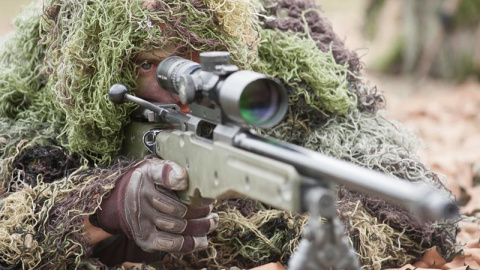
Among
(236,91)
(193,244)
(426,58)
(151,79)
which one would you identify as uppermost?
(236,91)

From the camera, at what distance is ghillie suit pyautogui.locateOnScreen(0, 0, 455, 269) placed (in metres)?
2.43

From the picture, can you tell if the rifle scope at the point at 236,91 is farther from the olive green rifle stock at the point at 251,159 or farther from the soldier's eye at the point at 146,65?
the soldier's eye at the point at 146,65

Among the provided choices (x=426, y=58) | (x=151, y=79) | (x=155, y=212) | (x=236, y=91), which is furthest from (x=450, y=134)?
(x=236, y=91)

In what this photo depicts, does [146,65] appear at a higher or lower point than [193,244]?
higher

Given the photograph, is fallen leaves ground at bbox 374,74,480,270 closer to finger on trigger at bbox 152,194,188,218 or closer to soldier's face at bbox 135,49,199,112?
finger on trigger at bbox 152,194,188,218

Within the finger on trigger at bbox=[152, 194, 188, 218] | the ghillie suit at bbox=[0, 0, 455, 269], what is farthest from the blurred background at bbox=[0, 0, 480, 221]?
the finger on trigger at bbox=[152, 194, 188, 218]

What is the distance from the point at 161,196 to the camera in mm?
2254

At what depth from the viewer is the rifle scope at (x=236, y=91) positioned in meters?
1.89

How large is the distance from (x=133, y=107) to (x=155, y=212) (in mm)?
420

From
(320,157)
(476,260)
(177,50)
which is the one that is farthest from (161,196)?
(476,260)

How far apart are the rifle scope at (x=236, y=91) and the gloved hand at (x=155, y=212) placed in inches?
10.6

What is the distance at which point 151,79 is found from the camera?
251 centimetres

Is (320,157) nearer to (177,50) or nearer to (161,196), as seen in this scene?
(161,196)

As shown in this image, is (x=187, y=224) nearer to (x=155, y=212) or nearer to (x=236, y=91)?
(x=155, y=212)
